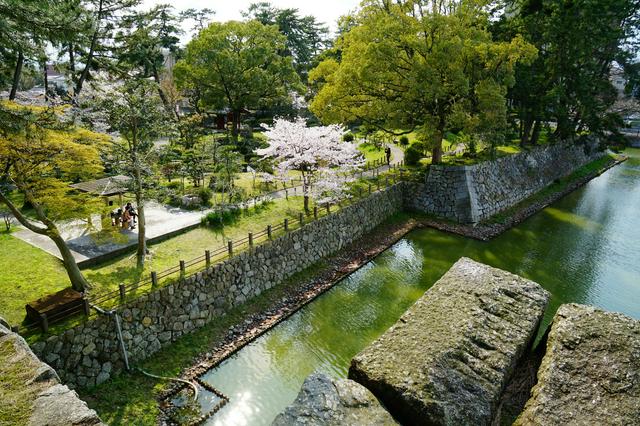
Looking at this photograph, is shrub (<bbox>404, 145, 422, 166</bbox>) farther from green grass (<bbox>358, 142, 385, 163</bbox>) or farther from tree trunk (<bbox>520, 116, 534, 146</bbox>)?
tree trunk (<bbox>520, 116, 534, 146</bbox>)

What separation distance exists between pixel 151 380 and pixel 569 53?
98.1 ft

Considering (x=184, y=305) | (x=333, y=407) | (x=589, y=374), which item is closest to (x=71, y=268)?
(x=184, y=305)

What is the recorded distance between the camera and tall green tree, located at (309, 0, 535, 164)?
66.0 feet

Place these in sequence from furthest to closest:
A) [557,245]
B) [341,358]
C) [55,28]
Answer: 1. [557,245]
2. [341,358]
3. [55,28]

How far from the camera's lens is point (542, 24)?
26.5 metres

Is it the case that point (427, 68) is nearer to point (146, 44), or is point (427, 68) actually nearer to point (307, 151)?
point (307, 151)

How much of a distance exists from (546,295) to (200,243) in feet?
37.7

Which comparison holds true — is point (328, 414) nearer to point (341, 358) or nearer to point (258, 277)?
point (341, 358)

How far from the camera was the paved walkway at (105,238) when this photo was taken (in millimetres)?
13489

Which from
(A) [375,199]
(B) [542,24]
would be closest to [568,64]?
(B) [542,24]

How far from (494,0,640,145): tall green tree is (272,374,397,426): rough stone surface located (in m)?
26.0

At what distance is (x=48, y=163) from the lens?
11.0 meters

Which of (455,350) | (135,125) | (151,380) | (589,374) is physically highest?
(135,125)

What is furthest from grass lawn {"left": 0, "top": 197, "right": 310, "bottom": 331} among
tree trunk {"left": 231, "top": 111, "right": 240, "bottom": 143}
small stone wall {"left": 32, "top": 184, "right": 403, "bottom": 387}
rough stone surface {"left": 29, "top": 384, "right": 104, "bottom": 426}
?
tree trunk {"left": 231, "top": 111, "right": 240, "bottom": 143}
